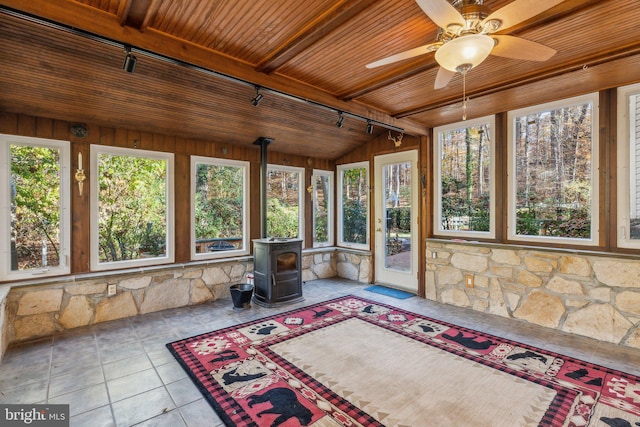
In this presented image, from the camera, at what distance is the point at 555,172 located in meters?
3.77

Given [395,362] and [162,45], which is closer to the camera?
[162,45]

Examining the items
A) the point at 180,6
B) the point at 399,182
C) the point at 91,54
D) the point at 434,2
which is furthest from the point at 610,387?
the point at 91,54

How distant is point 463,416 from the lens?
210 centimetres

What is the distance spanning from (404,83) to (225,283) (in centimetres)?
377

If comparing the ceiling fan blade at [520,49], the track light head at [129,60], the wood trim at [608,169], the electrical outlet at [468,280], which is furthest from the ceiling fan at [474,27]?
the electrical outlet at [468,280]

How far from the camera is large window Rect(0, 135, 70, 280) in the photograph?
3402 mm

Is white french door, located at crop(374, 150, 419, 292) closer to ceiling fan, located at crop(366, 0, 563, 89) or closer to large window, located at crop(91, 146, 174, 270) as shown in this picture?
ceiling fan, located at crop(366, 0, 563, 89)

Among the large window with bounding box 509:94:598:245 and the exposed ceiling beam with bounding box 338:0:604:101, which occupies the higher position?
the exposed ceiling beam with bounding box 338:0:604:101

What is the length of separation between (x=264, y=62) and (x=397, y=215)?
3508 mm

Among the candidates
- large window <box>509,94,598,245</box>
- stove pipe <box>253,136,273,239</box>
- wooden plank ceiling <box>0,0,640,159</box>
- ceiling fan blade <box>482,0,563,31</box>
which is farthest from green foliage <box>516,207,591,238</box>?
stove pipe <box>253,136,273,239</box>

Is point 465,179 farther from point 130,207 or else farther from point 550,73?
point 130,207

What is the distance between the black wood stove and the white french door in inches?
66.9

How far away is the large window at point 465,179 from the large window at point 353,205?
1434 mm

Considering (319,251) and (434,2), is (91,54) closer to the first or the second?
(434,2)
